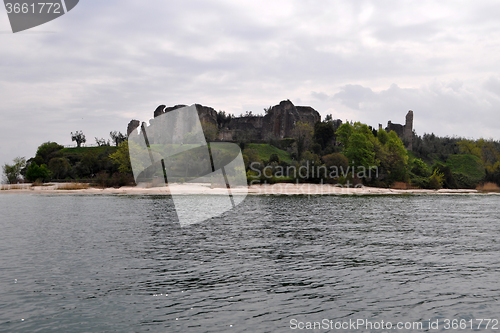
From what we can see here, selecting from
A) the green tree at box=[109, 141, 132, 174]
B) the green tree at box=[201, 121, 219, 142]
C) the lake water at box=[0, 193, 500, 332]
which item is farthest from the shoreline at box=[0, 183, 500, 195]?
the green tree at box=[201, 121, 219, 142]

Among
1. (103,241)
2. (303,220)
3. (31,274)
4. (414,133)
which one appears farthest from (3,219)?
Answer: (414,133)

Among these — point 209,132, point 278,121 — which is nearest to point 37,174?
point 209,132

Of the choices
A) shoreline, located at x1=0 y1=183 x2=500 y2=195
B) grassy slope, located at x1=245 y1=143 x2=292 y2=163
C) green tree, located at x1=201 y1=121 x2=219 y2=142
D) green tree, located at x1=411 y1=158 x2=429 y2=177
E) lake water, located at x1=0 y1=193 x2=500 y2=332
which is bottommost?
lake water, located at x1=0 y1=193 x2=500 y2=332

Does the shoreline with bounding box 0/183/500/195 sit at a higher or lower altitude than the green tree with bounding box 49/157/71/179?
lower

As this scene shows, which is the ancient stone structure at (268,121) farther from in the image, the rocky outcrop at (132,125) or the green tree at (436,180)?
the green tree at (436,180)

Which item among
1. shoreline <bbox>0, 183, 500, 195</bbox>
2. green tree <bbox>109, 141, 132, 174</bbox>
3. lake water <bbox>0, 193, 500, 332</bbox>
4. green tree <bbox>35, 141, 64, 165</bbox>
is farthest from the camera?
green tree <bbox>35, 141, 64, 165</bbox>

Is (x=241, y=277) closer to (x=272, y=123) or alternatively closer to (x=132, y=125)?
(x=132, y=125)

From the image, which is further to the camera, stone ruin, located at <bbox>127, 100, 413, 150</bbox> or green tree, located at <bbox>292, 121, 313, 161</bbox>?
stone ruin, located at <bbox>127, 100, 413, 150</bbox>

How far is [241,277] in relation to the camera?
51.7 ft

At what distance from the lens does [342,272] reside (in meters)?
16.6

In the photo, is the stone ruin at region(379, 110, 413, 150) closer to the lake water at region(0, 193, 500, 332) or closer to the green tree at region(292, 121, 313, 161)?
the green tree at region(292, 121, 313, 161)

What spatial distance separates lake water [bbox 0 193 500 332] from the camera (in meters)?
11.6

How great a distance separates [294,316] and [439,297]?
5516 millimetres

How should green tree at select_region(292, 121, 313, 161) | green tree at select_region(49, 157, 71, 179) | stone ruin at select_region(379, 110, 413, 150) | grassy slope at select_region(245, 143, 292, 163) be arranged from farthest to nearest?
stone ruin at select_region(379, 110, 413, 150), grassy slope at select_region(245, 143, 292, 163), green tree at select_region(292, 121, 313, 161), green tree at select_region(49, 157, 71, 179)
